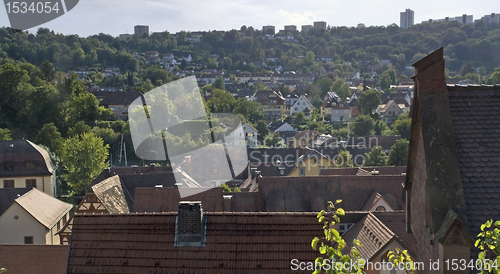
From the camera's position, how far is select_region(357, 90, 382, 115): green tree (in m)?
90.8

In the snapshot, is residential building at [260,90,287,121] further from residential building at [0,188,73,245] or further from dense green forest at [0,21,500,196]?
residential building at [0,188,73,245]

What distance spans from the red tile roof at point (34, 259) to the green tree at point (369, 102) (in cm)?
7950

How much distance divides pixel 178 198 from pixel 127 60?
129 meters

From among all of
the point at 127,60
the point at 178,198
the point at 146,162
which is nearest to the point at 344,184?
the point at 178,198

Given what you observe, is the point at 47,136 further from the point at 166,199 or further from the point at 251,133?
the point at 166,199

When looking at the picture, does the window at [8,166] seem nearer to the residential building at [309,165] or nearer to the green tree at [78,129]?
the green tree at [78,129]

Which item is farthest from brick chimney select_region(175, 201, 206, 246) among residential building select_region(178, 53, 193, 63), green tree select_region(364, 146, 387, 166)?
residential building select_region(178, 53, 193, 63)

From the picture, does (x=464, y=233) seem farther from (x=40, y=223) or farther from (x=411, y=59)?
(x=411, y=59)

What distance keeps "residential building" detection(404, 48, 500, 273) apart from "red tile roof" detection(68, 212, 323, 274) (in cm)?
341

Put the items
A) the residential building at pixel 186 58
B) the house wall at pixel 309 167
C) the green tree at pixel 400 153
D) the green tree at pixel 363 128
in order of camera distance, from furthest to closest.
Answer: the residential building at pixel 186 58 < the green tree at pixel 363 128 < the green tree at pixel 400 153 < the house wall at pixel 309 167

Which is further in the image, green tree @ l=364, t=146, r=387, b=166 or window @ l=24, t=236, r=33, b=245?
green tree @ l=364, t=146, r=387, b=166

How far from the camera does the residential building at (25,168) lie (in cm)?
3872

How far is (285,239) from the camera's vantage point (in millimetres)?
9984

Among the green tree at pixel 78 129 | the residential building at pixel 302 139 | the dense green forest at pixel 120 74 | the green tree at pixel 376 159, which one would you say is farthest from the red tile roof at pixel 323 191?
the residential building at pixel 302 139
